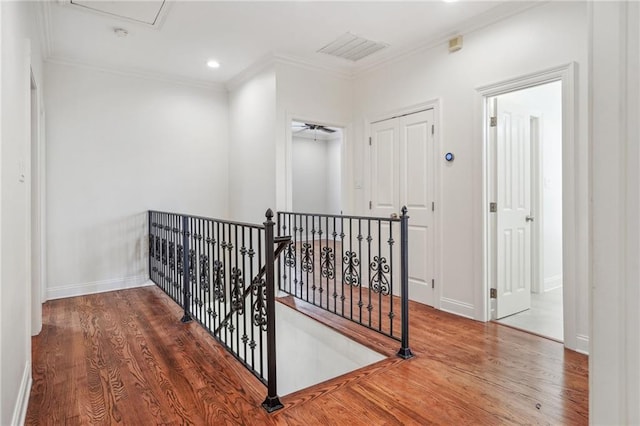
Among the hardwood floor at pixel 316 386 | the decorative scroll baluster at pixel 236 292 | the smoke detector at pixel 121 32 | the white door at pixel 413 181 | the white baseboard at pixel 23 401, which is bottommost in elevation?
the hardwood floor at pixel 316 386

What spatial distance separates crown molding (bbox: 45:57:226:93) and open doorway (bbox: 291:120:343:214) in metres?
4.11

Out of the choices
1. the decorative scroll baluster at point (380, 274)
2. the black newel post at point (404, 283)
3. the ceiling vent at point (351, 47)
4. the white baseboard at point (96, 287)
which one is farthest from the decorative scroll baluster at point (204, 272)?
the ceiling vent at point (351, 47)

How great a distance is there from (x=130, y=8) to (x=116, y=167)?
2.07 metres

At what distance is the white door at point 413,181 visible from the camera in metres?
3.73

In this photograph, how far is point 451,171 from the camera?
11.5 ft

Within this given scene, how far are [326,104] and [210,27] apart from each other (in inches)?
62.8

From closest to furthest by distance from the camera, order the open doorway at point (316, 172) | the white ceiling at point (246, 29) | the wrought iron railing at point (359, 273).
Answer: the wrought iron railing at point (359, 273)
the white ceiling at point (246, 29)
the open doorway at point (316, 172)

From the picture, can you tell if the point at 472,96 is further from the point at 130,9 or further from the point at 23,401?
the point at 23,401

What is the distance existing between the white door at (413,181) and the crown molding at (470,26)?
66 cm

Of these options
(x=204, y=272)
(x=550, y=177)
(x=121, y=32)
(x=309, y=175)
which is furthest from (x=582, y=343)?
(x=309, y=175)

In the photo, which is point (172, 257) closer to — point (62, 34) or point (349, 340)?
point (349, 340)

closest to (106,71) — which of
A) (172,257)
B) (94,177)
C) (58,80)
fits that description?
(58,80)

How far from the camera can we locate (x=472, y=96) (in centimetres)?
329

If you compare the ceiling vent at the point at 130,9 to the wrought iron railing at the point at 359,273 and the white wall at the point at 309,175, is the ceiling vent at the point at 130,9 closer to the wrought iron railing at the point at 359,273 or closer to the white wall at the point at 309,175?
the wrought iron railing at the point at 359,273
